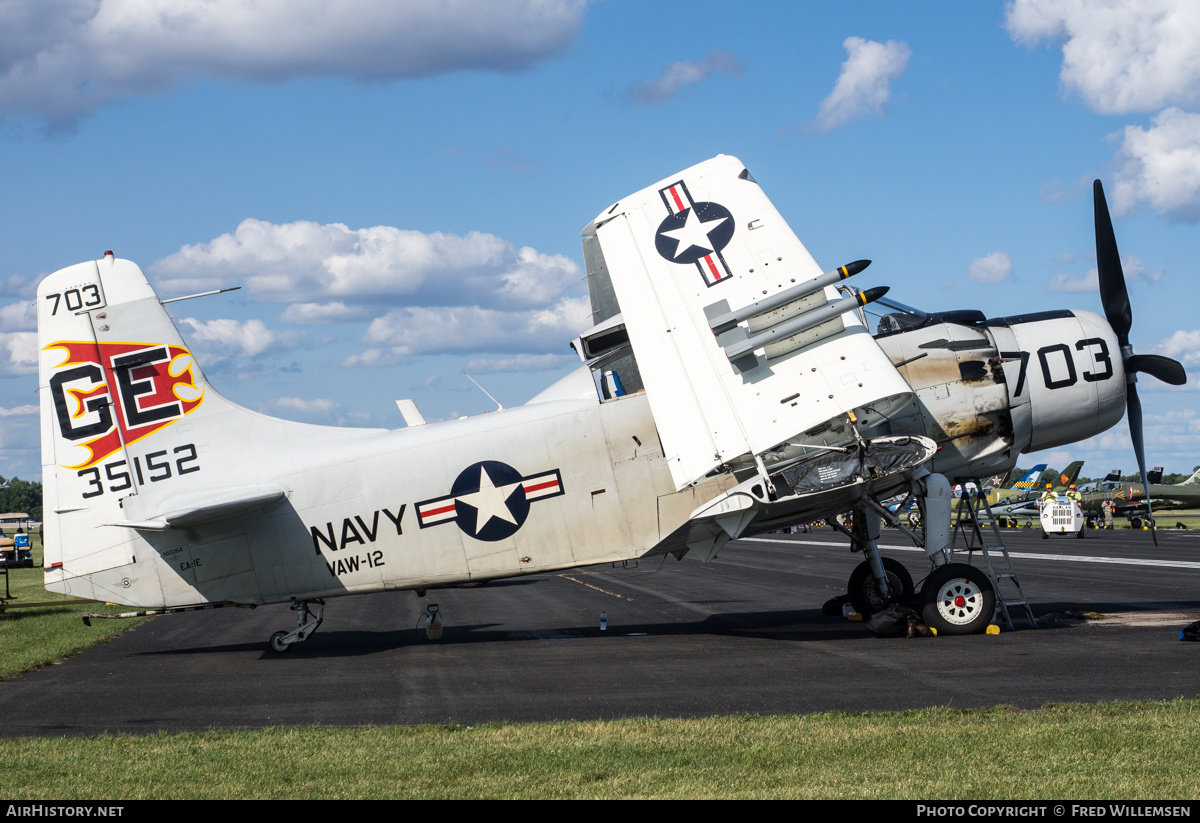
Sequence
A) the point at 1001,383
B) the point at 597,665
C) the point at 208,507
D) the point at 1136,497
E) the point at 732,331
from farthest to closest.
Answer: the point at 1136,497 → the point at 1001,383 → the point at 208,507 → the point at 732,331 → the point at 597,665

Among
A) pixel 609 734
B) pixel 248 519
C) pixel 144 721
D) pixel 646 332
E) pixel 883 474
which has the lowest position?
pixel 609 734

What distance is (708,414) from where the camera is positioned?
507 inches

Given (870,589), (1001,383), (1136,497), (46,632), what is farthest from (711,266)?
(1136,497)

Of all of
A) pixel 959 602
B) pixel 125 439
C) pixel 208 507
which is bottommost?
pixel 959 602

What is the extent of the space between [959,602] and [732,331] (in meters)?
4.86

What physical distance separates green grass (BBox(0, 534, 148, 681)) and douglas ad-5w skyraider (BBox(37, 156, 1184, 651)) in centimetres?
142

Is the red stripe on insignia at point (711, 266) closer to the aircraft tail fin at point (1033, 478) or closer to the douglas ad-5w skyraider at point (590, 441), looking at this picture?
the douglas ad-5w skyraider at point (590, 441)

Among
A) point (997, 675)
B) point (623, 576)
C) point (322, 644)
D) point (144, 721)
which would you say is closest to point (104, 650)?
point (322, 644)

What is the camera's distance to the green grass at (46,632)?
14828 millimetres

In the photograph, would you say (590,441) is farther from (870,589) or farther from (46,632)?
(46,632)

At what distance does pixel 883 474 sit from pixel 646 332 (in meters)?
3.63

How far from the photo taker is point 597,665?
1244cm

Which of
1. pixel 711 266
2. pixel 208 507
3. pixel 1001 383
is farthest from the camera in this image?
pixel 1001 383
